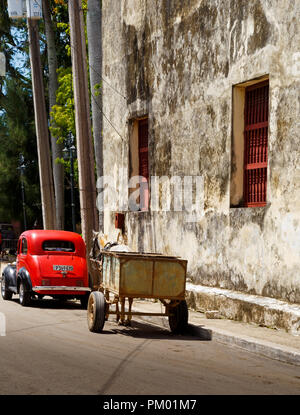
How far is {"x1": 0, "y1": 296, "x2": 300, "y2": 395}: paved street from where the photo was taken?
6961mm

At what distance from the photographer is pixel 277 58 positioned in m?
11.6

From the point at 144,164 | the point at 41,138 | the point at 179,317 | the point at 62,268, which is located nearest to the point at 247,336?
the point at 179,317

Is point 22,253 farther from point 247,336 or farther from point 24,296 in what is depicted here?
point 247,336

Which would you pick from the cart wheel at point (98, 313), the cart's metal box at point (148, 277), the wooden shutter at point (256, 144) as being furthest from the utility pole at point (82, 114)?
the cart wheel at point (98, 313)

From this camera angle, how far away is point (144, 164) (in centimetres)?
1727

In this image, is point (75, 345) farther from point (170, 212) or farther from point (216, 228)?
point (170, 212)

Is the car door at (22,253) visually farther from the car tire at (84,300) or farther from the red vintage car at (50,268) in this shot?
the car tire at (84,300)

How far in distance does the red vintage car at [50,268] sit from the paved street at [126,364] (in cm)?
250

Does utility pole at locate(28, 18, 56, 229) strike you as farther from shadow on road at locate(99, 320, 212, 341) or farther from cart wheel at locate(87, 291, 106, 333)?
cart wheel at locate(87, 291, 106, 333)

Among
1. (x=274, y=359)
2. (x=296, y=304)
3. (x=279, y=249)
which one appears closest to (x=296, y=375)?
(x=274, y=359)

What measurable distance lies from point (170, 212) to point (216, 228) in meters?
2.04

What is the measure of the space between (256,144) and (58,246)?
17.7 feet

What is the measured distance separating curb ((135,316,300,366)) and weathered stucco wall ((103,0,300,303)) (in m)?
1.38

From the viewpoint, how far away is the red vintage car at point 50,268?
14.6 m
